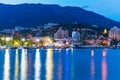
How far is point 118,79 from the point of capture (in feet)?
82.2

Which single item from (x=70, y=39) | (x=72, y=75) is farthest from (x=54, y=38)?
(x=72, y=75)

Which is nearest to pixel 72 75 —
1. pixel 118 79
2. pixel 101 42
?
pixel 118 79

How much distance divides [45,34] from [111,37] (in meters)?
22.0

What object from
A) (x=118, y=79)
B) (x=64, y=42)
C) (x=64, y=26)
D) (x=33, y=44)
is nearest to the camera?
(x=118, y=79)

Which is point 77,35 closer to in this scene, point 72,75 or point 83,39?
point 83,39

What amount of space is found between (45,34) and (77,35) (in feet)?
46.1

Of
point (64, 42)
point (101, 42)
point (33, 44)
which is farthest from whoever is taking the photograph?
point (101, 42)

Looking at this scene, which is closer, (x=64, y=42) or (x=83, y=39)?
(x=64, y=42)

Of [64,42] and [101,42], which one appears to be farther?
[101,42]

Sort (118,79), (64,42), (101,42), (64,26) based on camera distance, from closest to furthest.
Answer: (118,79) → (64,42) → (101,42) → (64,26)

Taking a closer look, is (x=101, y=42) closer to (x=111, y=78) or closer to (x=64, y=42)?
(x=64, y=42)

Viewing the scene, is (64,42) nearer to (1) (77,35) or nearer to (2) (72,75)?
(1) (77,35)

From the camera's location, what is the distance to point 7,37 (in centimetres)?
12950

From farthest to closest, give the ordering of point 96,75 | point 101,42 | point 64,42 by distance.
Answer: point 101,42 → point 64,42 → point 96,75
